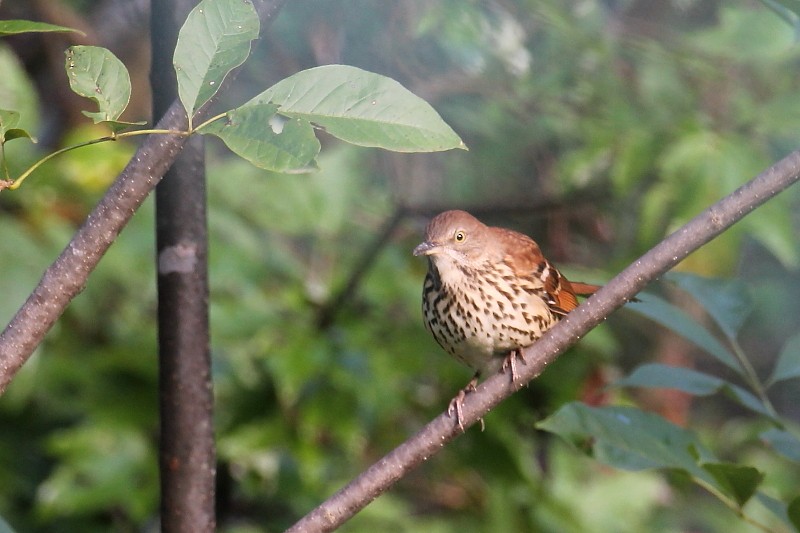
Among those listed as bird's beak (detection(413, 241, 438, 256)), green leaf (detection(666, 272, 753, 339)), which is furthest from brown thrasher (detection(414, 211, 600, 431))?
green leaf (detection(666, 272, 753, 339))

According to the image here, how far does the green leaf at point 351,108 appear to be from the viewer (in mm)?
870

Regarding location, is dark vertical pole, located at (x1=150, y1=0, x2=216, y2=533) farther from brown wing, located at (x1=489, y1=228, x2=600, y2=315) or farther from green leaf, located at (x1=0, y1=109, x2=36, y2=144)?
brown wing, located at (x1=489, y1=228, x2=600, y2=315)

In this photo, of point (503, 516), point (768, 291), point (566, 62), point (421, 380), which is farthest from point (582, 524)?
point (768, 291)

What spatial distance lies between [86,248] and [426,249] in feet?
4.05

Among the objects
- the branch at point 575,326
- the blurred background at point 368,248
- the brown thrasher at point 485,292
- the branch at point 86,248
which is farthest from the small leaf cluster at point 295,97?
the blurred background at point 368,248

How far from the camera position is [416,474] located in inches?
152

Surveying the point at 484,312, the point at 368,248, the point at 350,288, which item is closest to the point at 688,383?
the point at 484,312

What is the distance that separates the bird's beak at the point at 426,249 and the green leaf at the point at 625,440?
844 millimetres

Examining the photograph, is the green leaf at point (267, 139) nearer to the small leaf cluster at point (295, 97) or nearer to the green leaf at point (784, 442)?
the small leaf cluster at point (295, 97)

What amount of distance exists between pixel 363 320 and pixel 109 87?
1.97 meters

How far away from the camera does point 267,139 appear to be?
823 mm

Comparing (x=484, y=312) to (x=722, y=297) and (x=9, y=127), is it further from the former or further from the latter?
(x=9, y=127)

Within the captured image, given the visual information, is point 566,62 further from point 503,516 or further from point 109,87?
point 109,87

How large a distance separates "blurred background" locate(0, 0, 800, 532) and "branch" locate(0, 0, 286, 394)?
1.28 m
